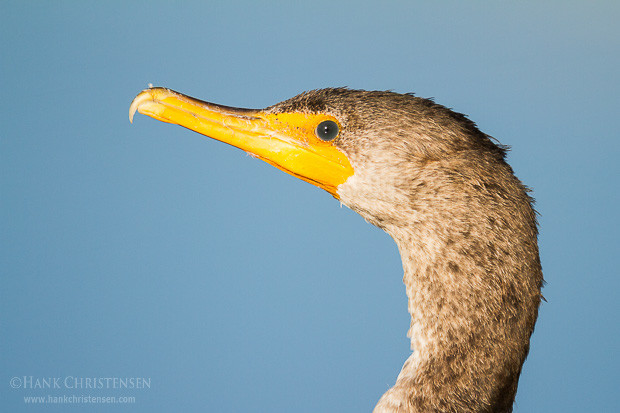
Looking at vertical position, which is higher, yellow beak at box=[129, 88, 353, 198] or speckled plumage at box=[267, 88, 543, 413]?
yellow beak at box=[129, 88, 353, 198]

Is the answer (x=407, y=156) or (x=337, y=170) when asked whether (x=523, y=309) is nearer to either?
(x=407, y=156)

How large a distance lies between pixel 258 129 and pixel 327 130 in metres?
0.27

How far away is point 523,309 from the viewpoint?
6.67 ft

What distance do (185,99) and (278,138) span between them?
0.39m

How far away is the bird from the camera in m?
2.00

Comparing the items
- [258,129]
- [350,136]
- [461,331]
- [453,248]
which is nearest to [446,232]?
[453,248]

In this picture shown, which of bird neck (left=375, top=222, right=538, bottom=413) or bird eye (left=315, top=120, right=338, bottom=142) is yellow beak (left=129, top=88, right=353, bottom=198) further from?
bird neck (left=375, top=222, right=538, bottom=413)

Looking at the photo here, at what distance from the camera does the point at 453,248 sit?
2002 mm

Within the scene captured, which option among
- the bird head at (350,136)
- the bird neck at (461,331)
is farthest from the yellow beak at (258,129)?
the bird neck at (461,331)

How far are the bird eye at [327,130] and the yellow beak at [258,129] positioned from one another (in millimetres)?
24

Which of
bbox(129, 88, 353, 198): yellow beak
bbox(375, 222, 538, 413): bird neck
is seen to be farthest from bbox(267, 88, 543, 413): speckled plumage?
bbox(129, 88, 353, 198): yellow beak

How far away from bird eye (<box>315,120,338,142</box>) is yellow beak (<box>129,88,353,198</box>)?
2cm

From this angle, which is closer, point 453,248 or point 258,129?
point 453,248

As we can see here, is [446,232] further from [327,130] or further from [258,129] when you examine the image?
[258,129]
